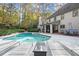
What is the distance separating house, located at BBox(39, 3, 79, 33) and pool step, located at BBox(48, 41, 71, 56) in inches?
15.7

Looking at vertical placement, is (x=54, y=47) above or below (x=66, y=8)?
below

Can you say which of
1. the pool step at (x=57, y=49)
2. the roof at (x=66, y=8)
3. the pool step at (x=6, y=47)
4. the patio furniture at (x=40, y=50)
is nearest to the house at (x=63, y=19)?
the roof at (x=66, y=8)

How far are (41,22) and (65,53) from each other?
3.08 feet

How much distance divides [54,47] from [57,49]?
0.08m

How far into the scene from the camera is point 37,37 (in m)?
4.01

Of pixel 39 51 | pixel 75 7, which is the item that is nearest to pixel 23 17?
pixel 39 51

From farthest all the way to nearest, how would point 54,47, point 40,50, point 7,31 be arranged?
point 7,31, point 54,47, point 40,50

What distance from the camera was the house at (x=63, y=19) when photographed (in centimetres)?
393

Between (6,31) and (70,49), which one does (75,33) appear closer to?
(70,49)

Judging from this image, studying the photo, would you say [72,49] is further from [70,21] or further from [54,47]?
[70,21]

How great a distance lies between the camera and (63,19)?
163 inches

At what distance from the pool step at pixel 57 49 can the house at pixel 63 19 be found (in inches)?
15.7

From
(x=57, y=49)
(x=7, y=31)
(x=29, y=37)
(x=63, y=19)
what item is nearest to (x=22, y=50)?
(x=29, y=37)

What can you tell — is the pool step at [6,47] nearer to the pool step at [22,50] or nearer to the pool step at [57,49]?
the pool step at [22,50]
